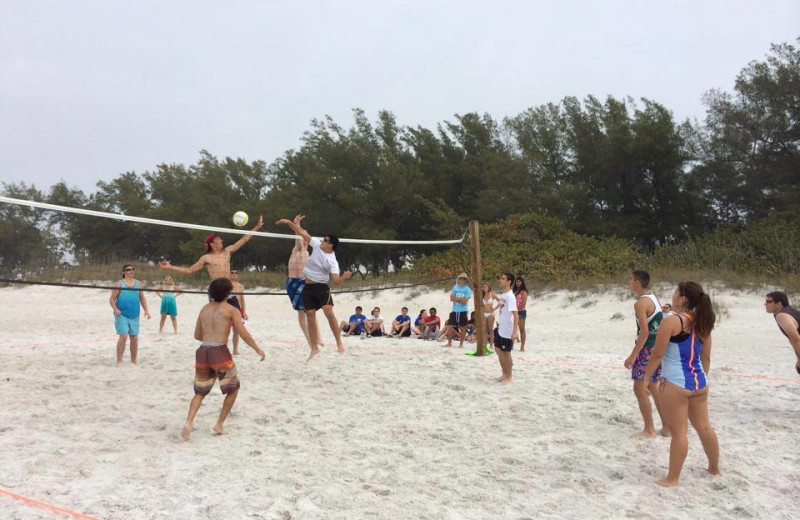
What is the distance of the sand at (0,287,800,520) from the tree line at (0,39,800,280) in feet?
50.3

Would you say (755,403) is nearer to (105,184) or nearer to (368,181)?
(368,181)

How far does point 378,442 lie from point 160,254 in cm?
3687

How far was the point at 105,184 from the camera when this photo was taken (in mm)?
42500

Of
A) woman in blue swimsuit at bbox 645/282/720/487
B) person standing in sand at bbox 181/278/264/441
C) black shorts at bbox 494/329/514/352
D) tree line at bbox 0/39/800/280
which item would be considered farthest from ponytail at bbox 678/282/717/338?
tree line at bbox 0/39/800/280

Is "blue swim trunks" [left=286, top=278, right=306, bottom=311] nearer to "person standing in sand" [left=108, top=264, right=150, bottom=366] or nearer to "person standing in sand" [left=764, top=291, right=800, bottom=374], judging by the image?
"person standing in sand" [left=108, top=264, right=150, bottom=366]

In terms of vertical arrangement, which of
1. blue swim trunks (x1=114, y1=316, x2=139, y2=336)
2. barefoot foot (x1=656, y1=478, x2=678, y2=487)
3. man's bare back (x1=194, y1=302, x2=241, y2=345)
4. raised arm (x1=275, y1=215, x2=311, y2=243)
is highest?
raised arm (x1=275, y1=215, x2=311, y2=243)

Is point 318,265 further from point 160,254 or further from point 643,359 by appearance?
point 160,254

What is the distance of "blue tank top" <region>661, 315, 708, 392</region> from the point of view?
11.2ft

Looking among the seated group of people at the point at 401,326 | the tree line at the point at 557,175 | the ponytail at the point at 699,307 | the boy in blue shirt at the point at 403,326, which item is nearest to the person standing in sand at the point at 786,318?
the ponytail at the point at 699,307

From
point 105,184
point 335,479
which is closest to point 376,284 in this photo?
point 335,479

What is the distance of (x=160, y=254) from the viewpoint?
38125 mm

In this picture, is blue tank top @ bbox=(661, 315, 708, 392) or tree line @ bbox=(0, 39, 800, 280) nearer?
→ blue tank top @ bbox=(661, 315, 708, 392)

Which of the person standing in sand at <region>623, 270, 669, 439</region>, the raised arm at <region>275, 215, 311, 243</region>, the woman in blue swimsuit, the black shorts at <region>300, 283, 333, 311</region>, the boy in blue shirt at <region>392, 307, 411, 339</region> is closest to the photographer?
the woman in blue swimsuit

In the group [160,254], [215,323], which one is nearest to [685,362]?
[215,323]
